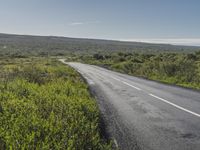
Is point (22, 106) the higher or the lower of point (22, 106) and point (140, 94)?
the higher

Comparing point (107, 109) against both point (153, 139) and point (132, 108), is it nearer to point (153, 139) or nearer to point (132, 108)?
point (132, 108)

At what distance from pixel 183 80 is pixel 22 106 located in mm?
16800

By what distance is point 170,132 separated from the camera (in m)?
7.49

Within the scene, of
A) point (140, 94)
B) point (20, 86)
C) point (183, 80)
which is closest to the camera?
point (20, 86)

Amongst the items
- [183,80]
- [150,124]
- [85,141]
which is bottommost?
[183,80]

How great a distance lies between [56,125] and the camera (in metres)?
6.23

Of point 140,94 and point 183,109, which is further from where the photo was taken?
point 140,94

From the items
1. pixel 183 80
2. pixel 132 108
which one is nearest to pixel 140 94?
pixel 132 108

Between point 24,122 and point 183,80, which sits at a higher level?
point 24,122

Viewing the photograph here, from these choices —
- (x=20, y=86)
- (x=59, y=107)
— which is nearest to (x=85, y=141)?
(x=59, y=107)

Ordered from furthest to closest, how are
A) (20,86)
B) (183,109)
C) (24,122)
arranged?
(20,86) → (183,109) → (24,122)

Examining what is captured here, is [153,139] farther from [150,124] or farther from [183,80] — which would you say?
Answer: [183,80]

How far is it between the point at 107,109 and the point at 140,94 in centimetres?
439

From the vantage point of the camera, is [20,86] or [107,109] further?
[20,86]
